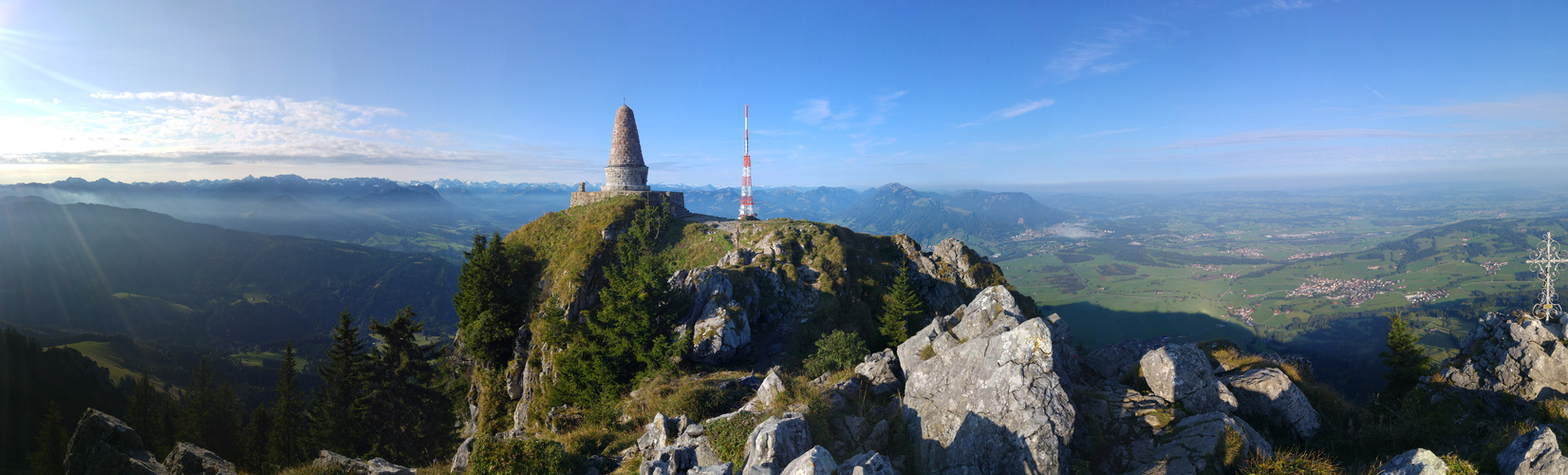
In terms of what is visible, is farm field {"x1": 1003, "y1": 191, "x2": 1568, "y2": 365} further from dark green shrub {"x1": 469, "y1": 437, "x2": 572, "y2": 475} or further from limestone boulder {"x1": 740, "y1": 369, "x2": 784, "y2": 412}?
dark green shrub {"x1": 469, "y1": 437, "x2": 572, "y2": 475}

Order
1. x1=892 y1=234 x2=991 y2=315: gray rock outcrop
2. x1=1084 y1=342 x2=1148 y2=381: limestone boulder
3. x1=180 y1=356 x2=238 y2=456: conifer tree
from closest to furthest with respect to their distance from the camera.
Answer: x1=1084 y1=342 x2=1148 y2=381: limestone boulder, x1=180 y1=356 x2=238 y2=456: conifer tree, x1=892 y1=234 x2=991 y2=315: gray rock outcrop

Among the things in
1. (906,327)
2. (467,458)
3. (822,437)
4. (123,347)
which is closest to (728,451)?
(822,437)

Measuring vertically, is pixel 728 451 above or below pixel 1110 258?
above

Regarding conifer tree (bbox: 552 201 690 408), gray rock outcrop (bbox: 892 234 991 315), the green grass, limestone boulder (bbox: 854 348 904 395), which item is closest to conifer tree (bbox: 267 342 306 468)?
conifer tree (bbox: 552 201 690 408)

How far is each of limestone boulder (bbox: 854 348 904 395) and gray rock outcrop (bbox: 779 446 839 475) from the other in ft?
22.2

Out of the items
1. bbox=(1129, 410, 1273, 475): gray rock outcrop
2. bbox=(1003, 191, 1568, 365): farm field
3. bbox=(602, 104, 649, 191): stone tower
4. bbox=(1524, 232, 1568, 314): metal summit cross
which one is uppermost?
bbox=(602, 104, 649, 191): stone tower

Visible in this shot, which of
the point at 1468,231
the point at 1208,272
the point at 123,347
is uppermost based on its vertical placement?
the point at 1468,231

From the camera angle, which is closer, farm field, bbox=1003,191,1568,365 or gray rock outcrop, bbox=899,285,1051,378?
gray rock outcrop, bbox=899,285,1051,378

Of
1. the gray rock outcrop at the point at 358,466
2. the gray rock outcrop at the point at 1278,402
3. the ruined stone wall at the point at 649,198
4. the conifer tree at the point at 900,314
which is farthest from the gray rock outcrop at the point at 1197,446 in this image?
the ruined stone wall at the point at 649,198

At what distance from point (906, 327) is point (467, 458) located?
2045 centimetres

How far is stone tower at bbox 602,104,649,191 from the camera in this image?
42.4 m

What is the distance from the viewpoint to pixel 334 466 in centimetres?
1202

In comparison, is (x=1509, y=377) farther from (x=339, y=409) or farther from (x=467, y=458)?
(x=339, y=409)

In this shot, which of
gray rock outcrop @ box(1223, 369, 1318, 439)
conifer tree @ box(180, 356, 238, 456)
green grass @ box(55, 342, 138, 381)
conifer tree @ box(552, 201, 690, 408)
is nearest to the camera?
gray rock outcrop @ box(1223, 369, 1318, 439)
